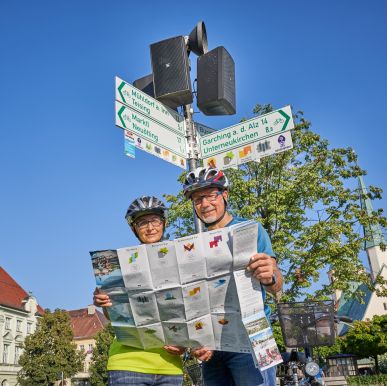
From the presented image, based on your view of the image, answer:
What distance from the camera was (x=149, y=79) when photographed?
6.47 metres

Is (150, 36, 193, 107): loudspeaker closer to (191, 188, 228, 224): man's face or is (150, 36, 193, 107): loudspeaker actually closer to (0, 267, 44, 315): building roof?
(191, 188, 228, 224): man's face

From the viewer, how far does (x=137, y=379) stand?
2.88 m

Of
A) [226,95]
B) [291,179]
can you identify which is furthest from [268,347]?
[291,179]

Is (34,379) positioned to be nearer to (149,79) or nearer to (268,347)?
(149,79)

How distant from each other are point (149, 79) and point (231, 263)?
4.63m

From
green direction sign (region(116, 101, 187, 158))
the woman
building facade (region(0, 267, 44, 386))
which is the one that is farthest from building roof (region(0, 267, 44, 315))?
the woman

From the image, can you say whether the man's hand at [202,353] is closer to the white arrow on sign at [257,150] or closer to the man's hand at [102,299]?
the man's hand at [102,299]

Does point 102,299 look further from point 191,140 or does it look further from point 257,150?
point 191,140

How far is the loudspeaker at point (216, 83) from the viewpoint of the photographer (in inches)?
239

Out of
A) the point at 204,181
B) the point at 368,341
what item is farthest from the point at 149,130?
the point at 368,341

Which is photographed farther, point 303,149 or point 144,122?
point 303,149

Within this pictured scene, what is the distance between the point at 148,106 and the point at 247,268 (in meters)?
3.59

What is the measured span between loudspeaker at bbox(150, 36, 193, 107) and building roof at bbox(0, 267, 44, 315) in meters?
50.4

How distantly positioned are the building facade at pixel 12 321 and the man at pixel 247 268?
46.8 meters
